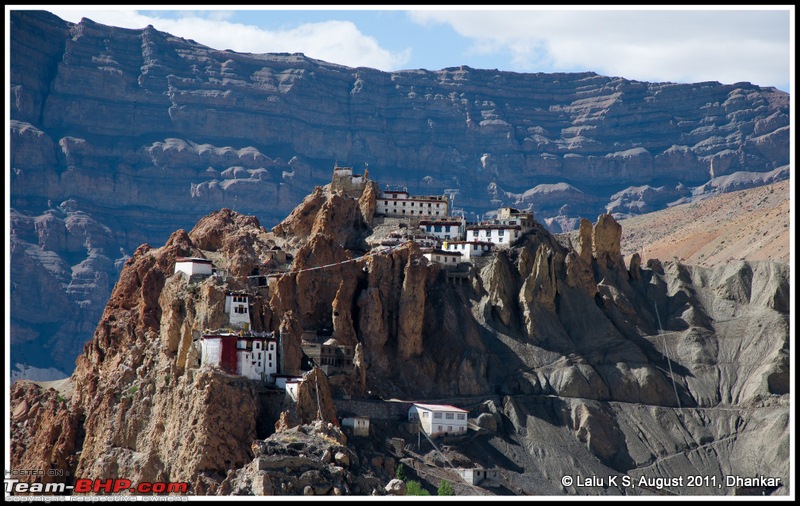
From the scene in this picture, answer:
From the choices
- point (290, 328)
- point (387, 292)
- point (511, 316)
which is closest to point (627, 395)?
point (511, 316)

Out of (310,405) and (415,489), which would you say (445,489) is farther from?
(310,405)

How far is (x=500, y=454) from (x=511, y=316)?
2554cm

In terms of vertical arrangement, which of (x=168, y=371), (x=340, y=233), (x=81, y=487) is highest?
(x=340, y=233)

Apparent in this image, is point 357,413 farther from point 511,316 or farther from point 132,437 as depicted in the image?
point 511,316

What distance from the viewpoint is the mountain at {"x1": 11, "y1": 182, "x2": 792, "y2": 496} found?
15400 centimetres

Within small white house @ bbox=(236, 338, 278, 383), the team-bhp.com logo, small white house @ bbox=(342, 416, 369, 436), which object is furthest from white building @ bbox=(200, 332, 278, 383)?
the team-bhp.com logo

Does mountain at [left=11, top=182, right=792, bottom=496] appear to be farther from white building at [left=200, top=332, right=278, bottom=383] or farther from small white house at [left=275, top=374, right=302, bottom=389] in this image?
white building at [left=200, top=332, right=278, bottom=383]

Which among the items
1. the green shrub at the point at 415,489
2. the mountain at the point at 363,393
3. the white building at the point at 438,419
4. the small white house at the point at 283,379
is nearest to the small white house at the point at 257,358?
the small white house at the point at 283,379

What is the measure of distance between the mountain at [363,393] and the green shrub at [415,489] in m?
1.97

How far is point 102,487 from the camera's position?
155000mm

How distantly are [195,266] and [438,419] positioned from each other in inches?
1147

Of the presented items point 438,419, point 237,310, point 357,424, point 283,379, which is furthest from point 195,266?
point 438,419

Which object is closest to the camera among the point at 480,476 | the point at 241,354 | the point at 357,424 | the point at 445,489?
the point at 445,489

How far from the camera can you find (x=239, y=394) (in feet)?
507
